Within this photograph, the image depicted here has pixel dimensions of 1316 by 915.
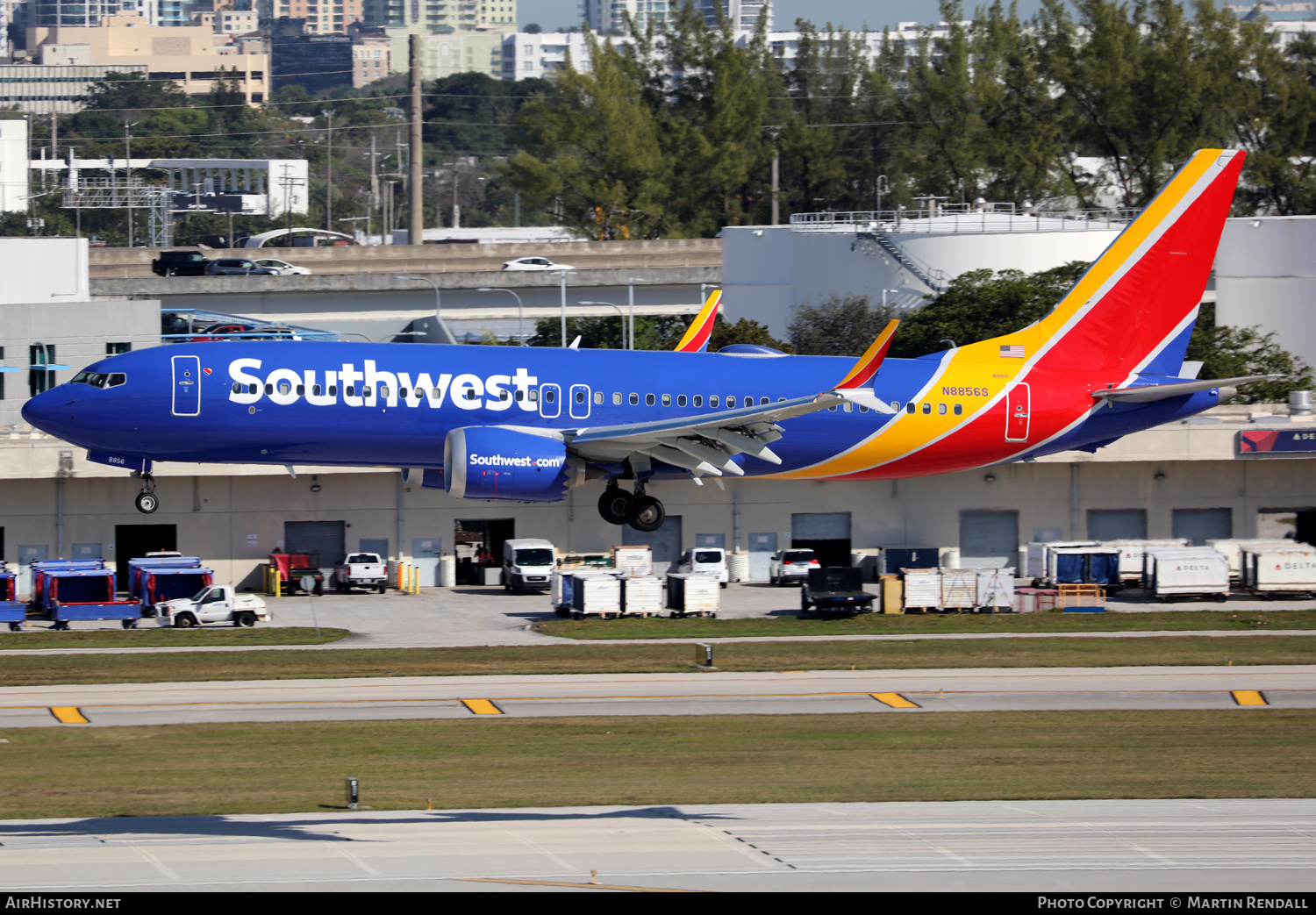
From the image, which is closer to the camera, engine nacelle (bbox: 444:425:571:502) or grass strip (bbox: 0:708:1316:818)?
grass strip (bbox: 0:708:1316:818)

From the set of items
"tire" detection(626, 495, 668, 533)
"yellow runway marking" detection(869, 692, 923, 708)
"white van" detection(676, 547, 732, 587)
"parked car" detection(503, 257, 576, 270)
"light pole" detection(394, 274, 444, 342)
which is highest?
"parked car" detection(503, 257, 576, 270)

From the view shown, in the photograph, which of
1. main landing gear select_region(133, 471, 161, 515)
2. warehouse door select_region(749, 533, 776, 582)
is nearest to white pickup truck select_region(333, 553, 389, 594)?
warehouse door select_region(749, 533, 776, 582)

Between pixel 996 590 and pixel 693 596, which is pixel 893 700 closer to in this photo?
pixel 693 596

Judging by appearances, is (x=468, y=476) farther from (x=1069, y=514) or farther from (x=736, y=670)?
(x=1069, y=514)

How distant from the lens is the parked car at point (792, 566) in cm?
7388

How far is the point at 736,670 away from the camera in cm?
4906

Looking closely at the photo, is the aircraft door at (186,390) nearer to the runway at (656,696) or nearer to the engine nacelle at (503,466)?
the engine nacelle at (503,466)

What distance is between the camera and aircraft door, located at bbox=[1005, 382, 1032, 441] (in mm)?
50656

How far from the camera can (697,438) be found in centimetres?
4488

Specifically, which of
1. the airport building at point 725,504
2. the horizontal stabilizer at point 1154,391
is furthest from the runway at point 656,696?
the airport building at point 725,504

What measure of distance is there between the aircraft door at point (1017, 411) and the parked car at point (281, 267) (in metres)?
80.5

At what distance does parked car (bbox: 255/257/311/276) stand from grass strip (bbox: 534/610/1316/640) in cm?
6831

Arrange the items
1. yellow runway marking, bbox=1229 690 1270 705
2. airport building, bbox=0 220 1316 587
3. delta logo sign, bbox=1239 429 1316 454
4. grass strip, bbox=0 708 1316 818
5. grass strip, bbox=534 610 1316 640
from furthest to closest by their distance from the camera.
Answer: delta logo sign, bbox=1239 429 1316 454 < airport building, bbox=0 220 1316 587 < grass strip, bbox=534 610 1316 640 < yellow runway marking, bbox=1229 690 1270 705 < grass strip, bbox=0 708 1316 818

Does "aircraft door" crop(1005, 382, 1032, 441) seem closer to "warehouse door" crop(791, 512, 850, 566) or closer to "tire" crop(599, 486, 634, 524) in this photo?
"tire" crop(599, 486, 634, 524)
